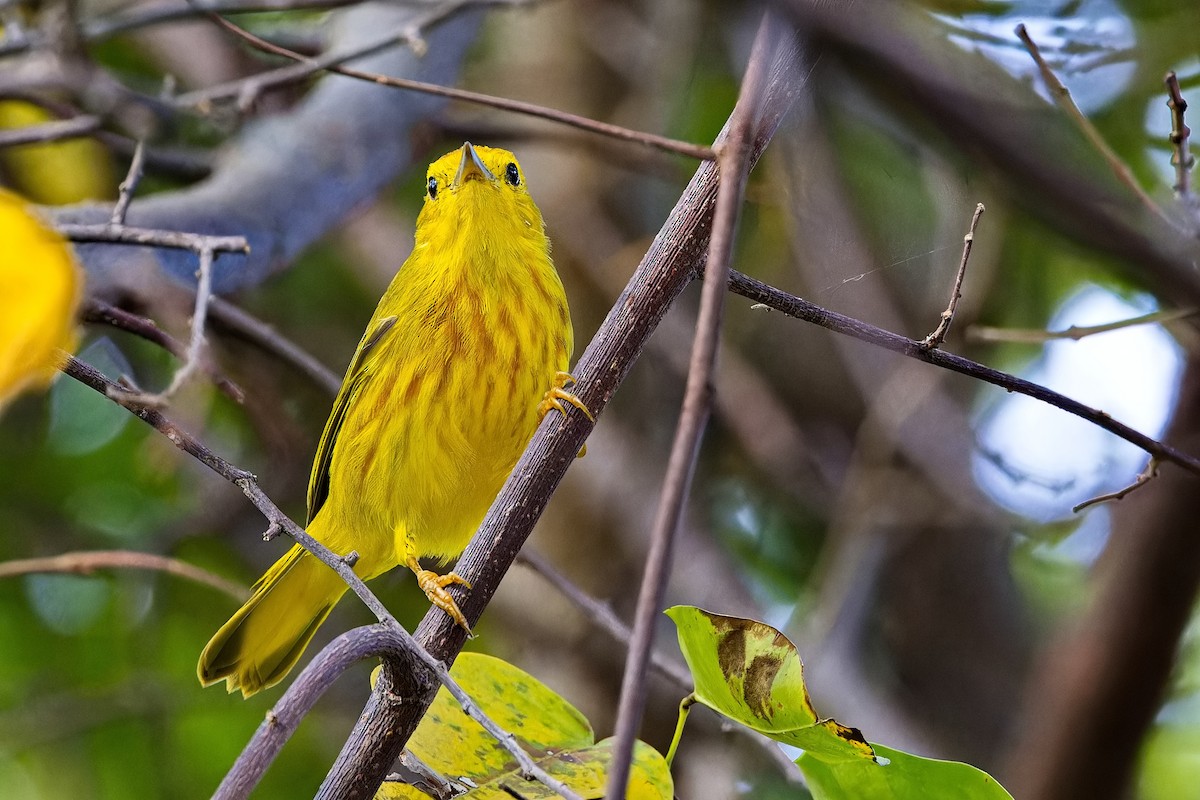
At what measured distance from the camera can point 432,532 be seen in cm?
283

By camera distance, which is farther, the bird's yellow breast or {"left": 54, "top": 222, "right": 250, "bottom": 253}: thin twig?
the bird's yellow breast

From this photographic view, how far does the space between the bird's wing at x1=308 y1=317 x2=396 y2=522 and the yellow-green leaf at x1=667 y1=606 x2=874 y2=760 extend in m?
1.55

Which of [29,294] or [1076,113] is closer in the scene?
[29,294]

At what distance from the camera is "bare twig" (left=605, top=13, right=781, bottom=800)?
0.79m

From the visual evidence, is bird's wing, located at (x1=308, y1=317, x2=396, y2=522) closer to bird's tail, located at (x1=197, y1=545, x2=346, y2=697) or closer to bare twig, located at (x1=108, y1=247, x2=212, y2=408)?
bird's tail, located at (x1=197, y1=545, x2=346, y2=697)

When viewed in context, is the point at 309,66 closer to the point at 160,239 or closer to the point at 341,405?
the point at 160,239

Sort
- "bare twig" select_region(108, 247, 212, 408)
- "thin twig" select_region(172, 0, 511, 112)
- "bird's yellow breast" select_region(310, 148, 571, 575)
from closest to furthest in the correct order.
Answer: "bare twig" select_region(108, 247, 212, 408), "thin twig" select_region(172, 0, 511, 112), "bird's yellow breast" select_region(310, 148, 571, 575)

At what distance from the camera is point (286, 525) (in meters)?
1.27

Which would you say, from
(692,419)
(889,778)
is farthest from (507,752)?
(692,419)

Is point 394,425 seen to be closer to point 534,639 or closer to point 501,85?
point 534,639

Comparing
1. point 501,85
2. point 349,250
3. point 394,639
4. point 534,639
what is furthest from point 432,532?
point 501,85

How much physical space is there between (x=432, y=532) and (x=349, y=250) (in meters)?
1.97

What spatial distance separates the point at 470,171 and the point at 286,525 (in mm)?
1703

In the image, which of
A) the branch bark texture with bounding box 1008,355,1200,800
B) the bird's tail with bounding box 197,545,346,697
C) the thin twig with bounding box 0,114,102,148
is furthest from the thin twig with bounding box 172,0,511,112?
the branch bark texture with bounding box 1008,355,1200,800
